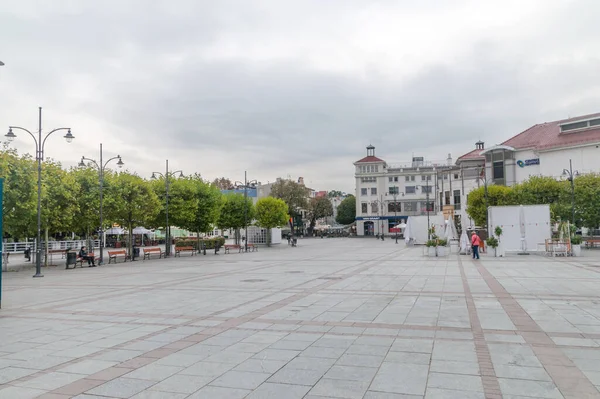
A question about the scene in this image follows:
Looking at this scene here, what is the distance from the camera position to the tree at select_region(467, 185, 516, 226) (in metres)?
45.2

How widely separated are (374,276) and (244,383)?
12306 mm

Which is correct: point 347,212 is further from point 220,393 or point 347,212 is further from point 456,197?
point 220,393

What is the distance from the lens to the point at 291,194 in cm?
7875

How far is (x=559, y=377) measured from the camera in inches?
212

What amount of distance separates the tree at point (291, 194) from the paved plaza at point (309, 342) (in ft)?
212

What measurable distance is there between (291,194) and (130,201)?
4845 cm

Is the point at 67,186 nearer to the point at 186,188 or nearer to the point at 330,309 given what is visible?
the point at 186,188

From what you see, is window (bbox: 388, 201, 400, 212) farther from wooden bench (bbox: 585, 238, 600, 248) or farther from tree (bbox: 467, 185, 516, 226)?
wooden bench (bbox: 585, 238, 600, 248)

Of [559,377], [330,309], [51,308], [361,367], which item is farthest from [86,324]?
[559,377]

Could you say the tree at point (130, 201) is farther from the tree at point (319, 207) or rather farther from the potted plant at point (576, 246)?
the tree at point (319, 207)

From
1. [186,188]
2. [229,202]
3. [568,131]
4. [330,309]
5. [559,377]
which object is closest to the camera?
[559,377]

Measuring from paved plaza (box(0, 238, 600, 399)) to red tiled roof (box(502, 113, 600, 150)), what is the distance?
148 feet

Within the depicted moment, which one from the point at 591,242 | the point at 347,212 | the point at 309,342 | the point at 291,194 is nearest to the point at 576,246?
the point at 591,242

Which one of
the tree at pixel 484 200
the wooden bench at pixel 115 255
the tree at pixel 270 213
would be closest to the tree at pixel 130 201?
the wooden bench at pixel 115 255
